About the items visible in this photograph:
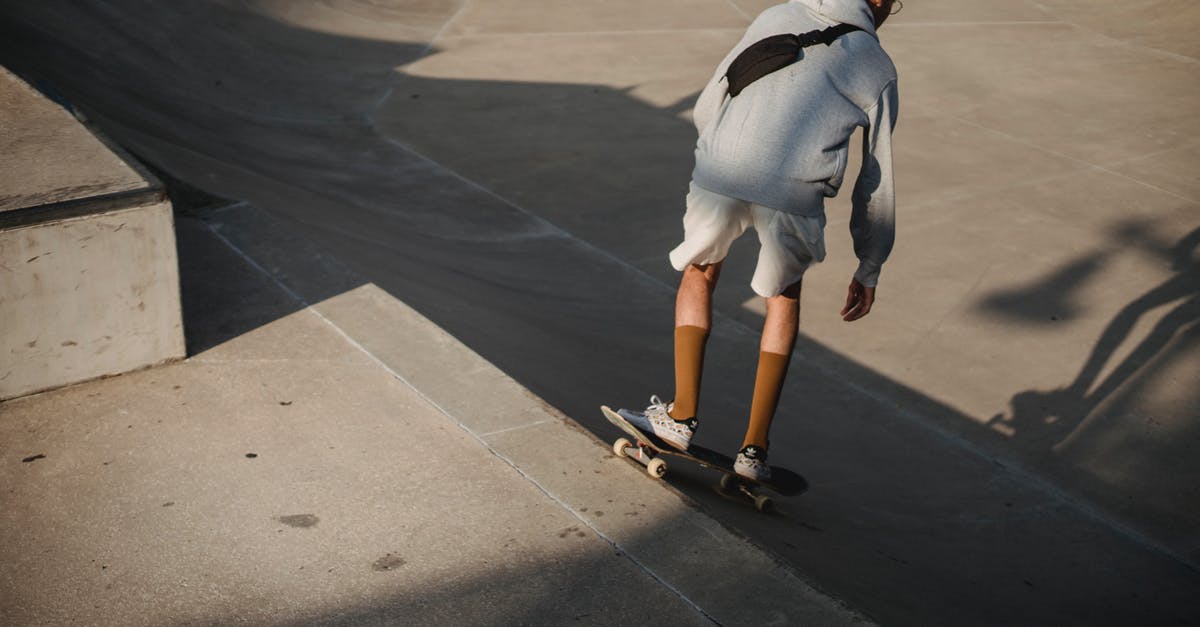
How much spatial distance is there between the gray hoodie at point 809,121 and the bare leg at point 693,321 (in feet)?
1.01

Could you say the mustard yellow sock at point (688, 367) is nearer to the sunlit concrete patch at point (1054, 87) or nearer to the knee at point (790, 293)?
the knee at point (790, 293)

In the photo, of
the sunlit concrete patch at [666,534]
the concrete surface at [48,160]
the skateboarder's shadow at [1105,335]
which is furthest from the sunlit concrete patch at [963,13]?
the sunlit concrete patch at [666,534]

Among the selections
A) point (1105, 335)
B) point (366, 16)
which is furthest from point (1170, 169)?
point (366, 16)

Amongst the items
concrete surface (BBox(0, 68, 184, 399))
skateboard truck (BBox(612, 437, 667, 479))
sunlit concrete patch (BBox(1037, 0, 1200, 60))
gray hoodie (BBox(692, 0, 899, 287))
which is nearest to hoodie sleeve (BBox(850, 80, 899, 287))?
gray hoodie (BBox(692, 0, 899, 287))

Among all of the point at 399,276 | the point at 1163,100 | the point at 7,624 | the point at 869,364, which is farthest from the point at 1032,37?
the point at 7,624

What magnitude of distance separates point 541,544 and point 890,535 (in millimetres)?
1804

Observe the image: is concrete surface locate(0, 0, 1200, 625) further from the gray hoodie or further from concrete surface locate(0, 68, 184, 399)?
the gray hoodie

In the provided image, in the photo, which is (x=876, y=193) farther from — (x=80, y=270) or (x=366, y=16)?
(x=366, y=16)

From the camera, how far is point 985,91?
10.6 metres

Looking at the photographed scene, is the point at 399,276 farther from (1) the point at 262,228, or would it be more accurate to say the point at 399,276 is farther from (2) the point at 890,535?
(2) the point at 890,535

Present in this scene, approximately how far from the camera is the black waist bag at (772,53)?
303 centimetres

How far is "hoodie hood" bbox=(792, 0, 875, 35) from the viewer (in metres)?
3.06

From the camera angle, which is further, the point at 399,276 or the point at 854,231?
the point at 399,276

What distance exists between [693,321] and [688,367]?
0.15 meters
